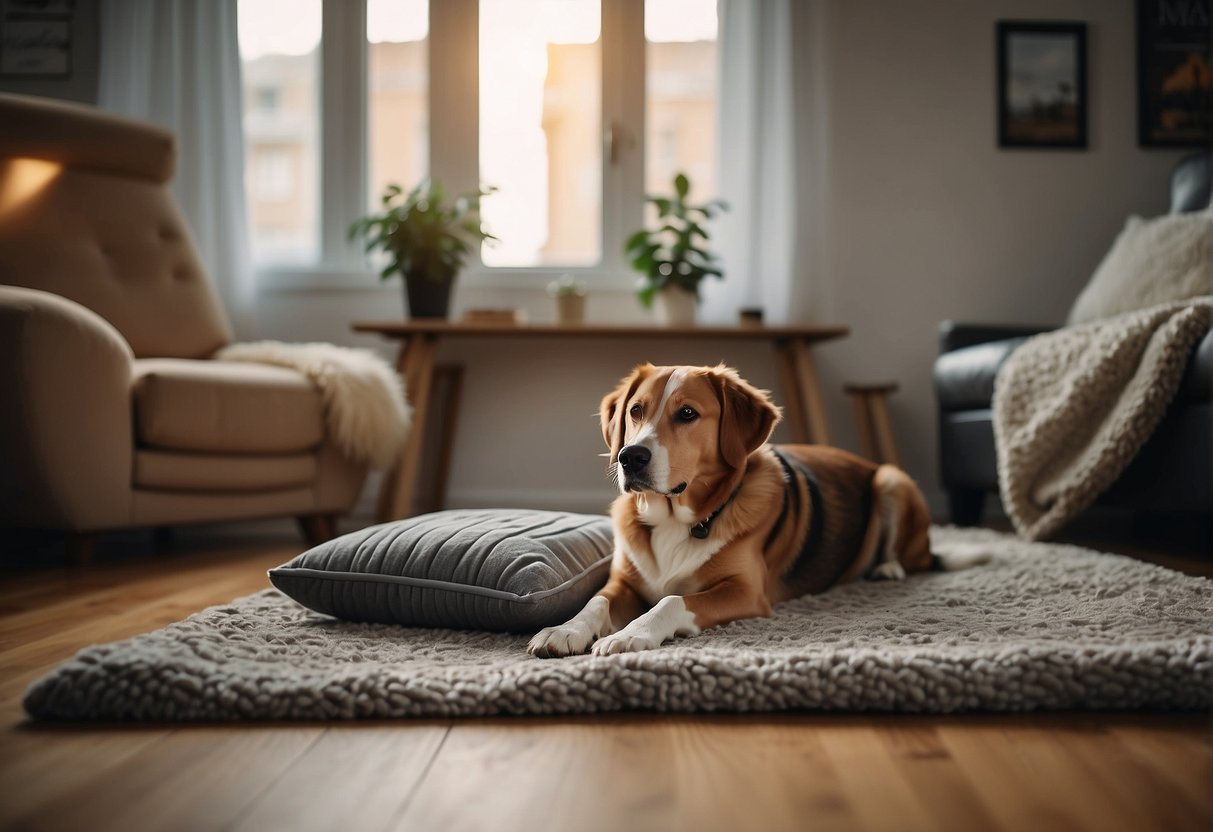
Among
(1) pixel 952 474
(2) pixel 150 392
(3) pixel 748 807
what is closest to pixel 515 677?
(3) pixel 748 807

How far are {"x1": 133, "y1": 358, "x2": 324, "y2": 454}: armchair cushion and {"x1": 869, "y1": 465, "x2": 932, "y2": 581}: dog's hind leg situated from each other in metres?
1.79

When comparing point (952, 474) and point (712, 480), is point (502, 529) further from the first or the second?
point (952, 474)

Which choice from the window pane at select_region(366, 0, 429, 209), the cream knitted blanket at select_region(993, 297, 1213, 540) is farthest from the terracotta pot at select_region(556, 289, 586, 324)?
the cream knitted blanket at select_region(993, 297, 1213, 540)

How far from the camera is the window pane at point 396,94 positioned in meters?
4.21

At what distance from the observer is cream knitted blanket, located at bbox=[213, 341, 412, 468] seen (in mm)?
3100

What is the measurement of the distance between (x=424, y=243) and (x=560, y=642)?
8.42 ft

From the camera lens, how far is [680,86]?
13.8 feet

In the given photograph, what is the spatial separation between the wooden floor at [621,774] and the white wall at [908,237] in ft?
9.46

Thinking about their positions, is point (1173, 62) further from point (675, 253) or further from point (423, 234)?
point (423, 234)

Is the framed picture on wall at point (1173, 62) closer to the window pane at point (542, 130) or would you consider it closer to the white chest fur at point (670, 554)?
the window pane at point (542, 130)

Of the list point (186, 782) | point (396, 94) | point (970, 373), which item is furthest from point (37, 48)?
point (186, 782)

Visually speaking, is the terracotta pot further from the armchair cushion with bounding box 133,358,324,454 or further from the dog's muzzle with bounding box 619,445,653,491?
the dog's muzzle with bounding box 619,445,653,491

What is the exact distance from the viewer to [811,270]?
400 cm

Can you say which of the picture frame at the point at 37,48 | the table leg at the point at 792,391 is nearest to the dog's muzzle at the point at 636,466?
the table leg at the point at 792,391
